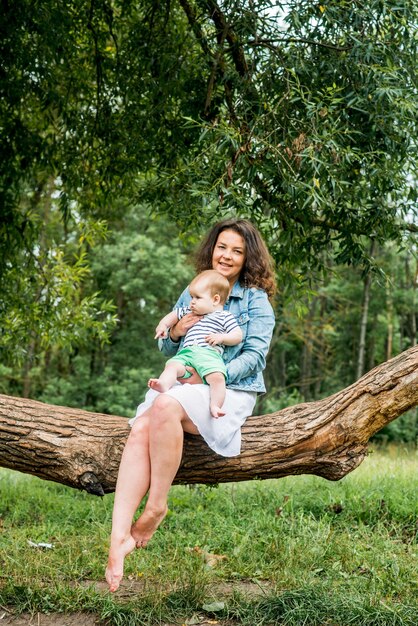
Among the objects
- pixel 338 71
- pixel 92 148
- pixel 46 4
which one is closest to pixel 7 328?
pixel 92 148

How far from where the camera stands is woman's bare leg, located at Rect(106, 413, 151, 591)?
10.9 feet

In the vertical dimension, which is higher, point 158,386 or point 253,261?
point 253,261

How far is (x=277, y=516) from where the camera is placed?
223 inches

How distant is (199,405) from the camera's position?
3457mm

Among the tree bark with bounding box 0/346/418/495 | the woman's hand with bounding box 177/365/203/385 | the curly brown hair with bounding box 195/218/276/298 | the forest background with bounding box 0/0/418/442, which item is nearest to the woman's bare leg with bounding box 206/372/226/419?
the woman's hand with bounding box 177/365/203/385

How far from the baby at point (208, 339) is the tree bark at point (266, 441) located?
33 centimetres

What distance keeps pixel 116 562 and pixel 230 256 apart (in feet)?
5.41

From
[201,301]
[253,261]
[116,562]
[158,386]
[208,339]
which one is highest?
[253,261]

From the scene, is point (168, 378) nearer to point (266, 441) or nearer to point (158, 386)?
point (158, 386)

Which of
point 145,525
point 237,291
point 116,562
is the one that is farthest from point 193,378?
point 116,562

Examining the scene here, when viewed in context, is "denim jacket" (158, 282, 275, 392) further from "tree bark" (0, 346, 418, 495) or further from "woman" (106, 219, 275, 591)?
"tree bark" (0, 346, 418, 495)

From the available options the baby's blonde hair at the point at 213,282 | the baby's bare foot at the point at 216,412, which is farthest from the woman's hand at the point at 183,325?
the baby's bare foot at the point at 216,412

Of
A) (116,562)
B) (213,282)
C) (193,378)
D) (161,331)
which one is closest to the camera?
(116,562)

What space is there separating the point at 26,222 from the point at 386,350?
13548mm
